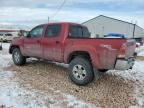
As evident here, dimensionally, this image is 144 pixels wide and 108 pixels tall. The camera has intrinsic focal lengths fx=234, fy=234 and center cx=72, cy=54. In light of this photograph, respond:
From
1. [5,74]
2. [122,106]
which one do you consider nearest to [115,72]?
[122,106]

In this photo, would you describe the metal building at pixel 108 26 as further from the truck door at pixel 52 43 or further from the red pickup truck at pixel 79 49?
the truck door at pixel 52 43

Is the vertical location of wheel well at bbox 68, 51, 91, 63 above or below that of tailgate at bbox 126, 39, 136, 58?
below

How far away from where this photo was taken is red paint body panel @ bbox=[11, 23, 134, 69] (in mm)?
6121

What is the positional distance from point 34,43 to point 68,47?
7.02 ft

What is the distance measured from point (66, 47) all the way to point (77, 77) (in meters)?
1.03

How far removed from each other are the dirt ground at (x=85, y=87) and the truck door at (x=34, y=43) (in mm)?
715

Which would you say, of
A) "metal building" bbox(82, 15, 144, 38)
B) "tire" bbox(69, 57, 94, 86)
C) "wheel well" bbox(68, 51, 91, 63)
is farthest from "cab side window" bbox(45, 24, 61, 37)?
"metal building" bbox(82, 15, 144, 38)

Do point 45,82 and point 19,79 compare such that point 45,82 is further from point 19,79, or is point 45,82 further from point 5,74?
point 5,74

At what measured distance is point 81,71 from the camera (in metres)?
6.93

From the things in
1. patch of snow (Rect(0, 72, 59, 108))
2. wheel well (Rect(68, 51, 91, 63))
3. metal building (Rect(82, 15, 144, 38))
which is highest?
metal building (Rect(82, 15, 144, 38))

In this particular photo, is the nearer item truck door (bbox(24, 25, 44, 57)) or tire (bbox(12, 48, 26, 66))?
truck door (bbox(24, 25, 44, 57))

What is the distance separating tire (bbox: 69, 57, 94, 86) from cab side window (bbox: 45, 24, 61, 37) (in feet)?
4.49

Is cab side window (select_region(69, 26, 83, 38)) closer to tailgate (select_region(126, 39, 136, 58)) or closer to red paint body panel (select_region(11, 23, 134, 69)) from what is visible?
red paint body panel (select_region(11, 23, 134, 69))

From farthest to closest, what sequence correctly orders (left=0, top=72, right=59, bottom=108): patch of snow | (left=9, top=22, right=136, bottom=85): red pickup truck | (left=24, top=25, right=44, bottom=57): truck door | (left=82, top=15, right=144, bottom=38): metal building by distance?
1. (left=82, top=15, right=144, bottom=38): metal building
2. (left=24, top=25, right=44, bottom=57): truck door
3. (left=9, top=22, right=136, bottom=85): red pickup truck
4. (left=0, top=72, right=59, bottom=108): patch of snow
